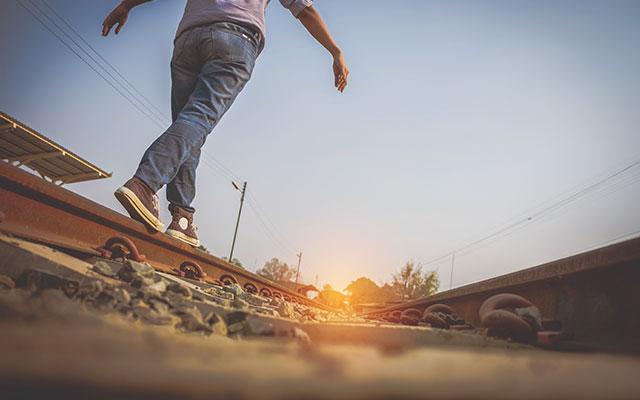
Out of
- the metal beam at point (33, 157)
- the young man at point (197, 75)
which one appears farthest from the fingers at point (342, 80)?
the metal beam at point (33, 157)

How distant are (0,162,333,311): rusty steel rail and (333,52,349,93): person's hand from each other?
2.20m

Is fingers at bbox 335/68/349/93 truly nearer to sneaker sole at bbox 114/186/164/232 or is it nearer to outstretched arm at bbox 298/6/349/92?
outstretched arm at bbox 298/6/349/92

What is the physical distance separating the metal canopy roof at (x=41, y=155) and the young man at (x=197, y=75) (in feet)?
28.1

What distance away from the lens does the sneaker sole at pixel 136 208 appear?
6.95 feet

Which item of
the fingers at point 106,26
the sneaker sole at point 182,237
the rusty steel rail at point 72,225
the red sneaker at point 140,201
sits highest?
the fingers at point 106,26

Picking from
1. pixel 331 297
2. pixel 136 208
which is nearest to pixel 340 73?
pixel 136 208

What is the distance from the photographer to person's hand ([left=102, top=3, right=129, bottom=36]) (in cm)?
319

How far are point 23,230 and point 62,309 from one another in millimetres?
1095

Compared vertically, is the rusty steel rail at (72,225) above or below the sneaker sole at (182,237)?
below

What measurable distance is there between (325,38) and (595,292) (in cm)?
288

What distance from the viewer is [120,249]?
200 centimetres

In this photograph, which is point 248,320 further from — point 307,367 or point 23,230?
point 23,230

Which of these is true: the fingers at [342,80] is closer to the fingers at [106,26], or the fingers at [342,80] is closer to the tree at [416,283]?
the fingers at [106,26]

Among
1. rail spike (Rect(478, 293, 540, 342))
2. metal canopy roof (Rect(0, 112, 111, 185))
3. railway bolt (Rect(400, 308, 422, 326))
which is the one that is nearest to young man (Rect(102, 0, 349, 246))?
railway bolt (Rect(400, 308, 422, 326))
